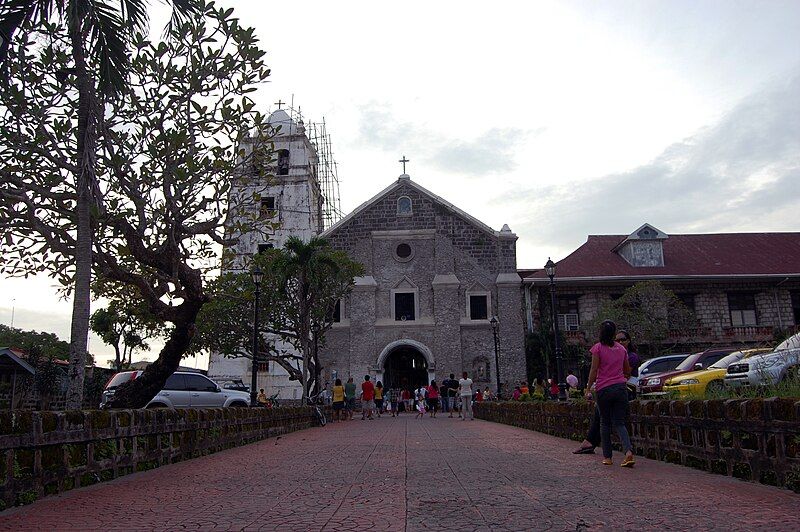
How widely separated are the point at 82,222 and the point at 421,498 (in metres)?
6.76

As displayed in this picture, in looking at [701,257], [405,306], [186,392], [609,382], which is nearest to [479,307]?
[405,306]

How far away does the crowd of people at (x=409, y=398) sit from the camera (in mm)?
25062

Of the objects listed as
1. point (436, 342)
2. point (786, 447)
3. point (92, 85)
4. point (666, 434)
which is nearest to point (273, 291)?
point (436, 342)

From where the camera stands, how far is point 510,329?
3644 centimetres

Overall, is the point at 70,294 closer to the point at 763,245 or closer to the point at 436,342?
the point at 436,342

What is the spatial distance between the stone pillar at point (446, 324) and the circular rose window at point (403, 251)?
201 centimetres

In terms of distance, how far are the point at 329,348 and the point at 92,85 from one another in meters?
27.4

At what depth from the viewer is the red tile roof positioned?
36.3m

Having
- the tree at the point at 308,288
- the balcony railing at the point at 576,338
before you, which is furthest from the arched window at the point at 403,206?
the balcony railing at the point at 576,338

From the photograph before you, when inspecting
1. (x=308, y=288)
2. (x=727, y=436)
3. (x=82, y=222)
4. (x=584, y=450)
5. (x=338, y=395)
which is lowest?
(x=584, y=450)

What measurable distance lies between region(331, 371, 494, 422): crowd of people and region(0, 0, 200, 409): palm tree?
48.6 ft

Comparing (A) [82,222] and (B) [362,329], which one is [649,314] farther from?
(A) [82,222]

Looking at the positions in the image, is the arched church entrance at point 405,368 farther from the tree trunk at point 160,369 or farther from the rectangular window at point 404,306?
the tree trunk at point 160,369

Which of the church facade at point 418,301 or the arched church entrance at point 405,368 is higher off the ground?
the church facade at point 418,301
